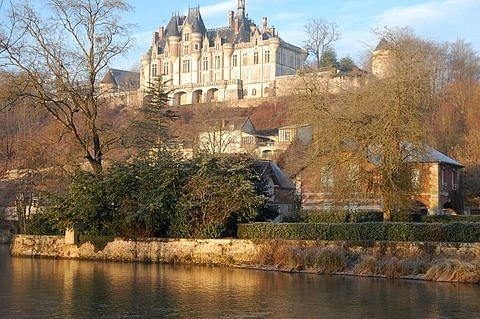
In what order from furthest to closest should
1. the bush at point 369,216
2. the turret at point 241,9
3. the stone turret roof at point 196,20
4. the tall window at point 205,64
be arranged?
1. the turret at point 241,9
2. the stone turret roof at point 196,20
3. the tall window at point 205,64
4. the bush at point 369,216

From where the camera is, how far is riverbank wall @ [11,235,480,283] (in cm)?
2239

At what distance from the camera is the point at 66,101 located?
34438 millimetres

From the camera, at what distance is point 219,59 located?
118 metres

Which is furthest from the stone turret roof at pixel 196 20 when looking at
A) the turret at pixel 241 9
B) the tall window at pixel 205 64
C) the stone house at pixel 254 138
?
the stone house at pixel 254 138

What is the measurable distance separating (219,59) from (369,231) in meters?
95.5

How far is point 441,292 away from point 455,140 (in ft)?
145

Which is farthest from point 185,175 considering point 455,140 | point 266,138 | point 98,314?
point 266,138

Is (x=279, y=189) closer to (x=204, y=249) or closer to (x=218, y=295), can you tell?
(x=204, y=249)

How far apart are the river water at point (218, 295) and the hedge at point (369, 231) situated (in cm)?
287

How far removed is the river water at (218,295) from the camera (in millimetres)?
14156

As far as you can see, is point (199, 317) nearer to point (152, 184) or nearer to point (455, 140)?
point (152, 184)

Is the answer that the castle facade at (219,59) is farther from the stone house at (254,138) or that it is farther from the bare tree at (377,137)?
the bare tree at (377,137)

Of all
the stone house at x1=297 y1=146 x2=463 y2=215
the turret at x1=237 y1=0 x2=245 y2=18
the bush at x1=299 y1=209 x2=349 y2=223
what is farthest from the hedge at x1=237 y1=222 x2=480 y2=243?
the turret at x1=237 y1=0 x2=245 y2=18

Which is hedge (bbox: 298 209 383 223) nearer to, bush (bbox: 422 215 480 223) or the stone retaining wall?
bush (bbox: 422 215 480 223)
